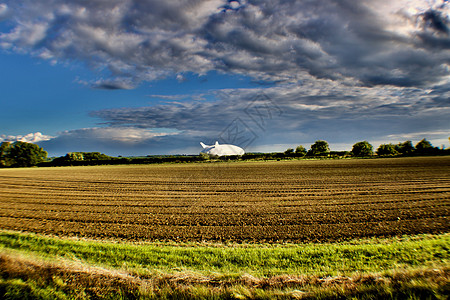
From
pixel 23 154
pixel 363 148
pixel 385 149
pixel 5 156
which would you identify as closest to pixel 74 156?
pixel 23 154

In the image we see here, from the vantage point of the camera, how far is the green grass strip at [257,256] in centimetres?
561

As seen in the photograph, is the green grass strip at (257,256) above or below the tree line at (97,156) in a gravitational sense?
below

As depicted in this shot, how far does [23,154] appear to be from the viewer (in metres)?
96.7

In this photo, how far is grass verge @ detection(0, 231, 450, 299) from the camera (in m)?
A: 3.36

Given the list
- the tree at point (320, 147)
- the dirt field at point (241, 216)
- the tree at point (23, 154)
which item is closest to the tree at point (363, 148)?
the tree at point (320, 147)

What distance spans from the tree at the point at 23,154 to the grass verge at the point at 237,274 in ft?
386

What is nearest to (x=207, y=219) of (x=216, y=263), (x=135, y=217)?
(x=135, y=217)

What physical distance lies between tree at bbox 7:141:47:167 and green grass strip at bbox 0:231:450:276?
380 feet

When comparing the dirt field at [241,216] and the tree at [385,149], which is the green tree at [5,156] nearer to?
the dirt field at [241,216]

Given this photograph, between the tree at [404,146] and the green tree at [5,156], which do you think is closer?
the green tree at [5,156]

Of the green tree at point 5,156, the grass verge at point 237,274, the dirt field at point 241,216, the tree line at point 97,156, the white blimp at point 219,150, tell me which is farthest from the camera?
the white blimp at point 219,150

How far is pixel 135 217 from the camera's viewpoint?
1240cm

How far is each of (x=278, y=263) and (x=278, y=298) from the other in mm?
3066

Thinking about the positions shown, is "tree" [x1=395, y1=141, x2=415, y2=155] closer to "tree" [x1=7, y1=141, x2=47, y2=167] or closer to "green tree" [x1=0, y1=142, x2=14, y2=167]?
"tree" [x1=7, y1=141, x2=47, y2=167]
